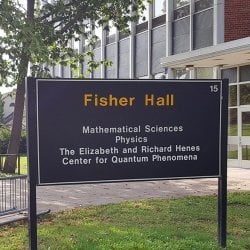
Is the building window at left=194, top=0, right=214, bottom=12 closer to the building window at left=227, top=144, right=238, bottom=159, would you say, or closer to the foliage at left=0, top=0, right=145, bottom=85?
the foliage at left=0, top=0, right=145, bottom=85

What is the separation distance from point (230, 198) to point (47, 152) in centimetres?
640

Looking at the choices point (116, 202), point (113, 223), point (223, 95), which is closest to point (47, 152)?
point (223, 95)

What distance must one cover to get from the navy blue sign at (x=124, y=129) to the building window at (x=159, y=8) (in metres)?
22.4

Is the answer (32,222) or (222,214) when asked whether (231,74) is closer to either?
(222,214)

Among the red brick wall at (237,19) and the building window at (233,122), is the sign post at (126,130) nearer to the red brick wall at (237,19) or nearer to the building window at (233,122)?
the red brick wall at (237,19)

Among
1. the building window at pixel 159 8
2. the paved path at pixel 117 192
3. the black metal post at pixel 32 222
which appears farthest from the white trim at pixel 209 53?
the black metal post at pixel 32 222

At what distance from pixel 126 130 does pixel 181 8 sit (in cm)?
2086

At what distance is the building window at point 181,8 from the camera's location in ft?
85.7

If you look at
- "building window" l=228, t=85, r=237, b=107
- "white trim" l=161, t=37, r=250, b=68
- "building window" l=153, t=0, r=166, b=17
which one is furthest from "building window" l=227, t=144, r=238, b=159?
"building window" l=153, t=0, r=166, b=17

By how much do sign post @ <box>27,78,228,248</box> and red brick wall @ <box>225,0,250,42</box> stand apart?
16370 millimetres

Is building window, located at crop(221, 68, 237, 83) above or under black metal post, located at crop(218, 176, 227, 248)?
above

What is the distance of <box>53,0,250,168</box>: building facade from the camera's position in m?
20.7

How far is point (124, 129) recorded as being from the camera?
6734 millimetres

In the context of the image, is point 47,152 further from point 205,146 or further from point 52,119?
point 205,146
